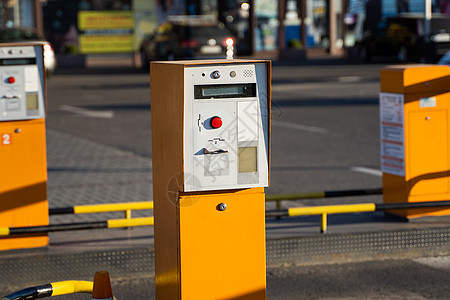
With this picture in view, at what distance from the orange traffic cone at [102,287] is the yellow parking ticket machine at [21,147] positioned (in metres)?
2.39

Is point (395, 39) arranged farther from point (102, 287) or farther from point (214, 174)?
point (102, 287)

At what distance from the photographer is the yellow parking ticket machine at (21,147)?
A: 21.9 ft

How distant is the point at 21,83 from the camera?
22.2 feet

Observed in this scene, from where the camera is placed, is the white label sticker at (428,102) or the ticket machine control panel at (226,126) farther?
the white label sticker at (428,102)

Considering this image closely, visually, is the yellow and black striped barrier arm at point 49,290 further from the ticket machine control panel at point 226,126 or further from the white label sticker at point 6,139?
the white label sticker at point 6,139

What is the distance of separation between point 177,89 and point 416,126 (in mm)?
3585

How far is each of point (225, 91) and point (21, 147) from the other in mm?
2615

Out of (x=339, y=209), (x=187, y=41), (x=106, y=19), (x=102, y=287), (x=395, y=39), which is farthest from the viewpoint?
(x=106, y=19)

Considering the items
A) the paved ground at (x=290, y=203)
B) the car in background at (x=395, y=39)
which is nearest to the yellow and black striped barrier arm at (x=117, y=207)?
the paved ground at (x=290, y=203)

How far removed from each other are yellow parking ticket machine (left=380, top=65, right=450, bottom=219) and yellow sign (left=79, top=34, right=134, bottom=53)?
31.2 metres

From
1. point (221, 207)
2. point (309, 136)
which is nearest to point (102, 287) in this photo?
point (221, 207)

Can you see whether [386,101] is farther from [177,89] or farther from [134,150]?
[134,150]

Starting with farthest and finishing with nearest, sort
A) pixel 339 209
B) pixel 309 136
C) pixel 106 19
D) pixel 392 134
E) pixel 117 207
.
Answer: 1. pixel 106 19
2. pixel 309 136
3. pixel 392 134
4. pixel 117 207
5. pixel 339 209

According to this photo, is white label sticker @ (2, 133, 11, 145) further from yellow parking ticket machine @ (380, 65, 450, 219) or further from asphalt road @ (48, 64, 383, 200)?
asphalt road @ (48, 64, 383, 200)
